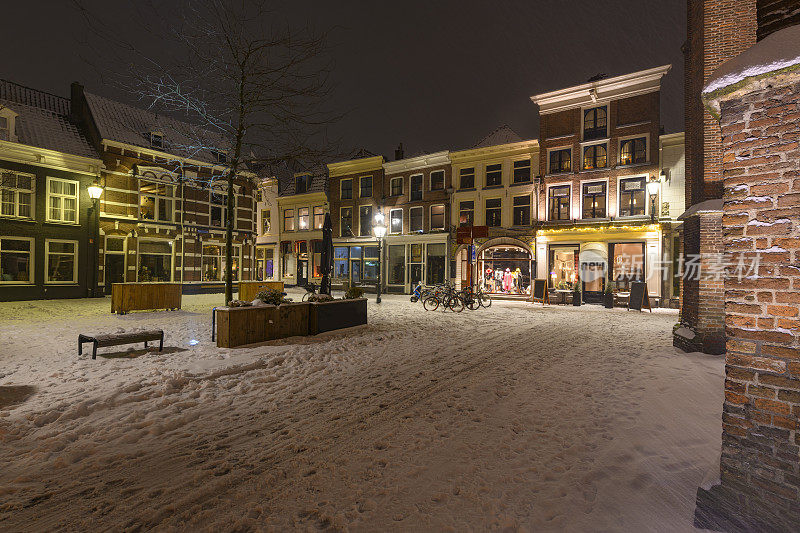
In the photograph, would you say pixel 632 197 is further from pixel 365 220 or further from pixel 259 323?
pixel 259 323

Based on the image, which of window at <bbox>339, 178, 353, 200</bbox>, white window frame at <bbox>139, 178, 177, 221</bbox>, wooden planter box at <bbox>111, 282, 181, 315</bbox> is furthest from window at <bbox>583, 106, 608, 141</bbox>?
white window frame at <bbox>139, 178, 177, 221</bbox>

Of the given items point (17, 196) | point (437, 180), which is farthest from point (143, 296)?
point (437, 180)

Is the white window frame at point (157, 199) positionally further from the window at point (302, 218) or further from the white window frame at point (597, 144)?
the white window frame at point (597, 144)

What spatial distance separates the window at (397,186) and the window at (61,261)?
19.7 metres

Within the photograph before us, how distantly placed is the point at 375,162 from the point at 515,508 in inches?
1098

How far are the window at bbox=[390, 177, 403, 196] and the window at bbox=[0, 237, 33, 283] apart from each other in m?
21.2

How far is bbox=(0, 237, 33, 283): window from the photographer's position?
16875mm

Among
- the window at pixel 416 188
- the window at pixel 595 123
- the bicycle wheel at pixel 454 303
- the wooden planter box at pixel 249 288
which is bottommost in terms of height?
the bicycle wheel at pixel 454 303

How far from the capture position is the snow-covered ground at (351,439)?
2615mm

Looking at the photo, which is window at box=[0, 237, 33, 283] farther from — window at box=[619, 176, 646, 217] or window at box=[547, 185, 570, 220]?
window at box=[619, 176, 646, 217]

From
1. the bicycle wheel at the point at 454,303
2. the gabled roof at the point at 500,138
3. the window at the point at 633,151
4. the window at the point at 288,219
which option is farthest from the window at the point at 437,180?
the window at the point at 288,219

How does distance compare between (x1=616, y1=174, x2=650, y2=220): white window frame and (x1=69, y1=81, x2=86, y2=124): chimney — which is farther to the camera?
Answer: (x1=69, y1=81, x2=86, y2=124): chimney

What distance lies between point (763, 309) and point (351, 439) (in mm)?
3515

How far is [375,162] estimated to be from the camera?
2844 cm
